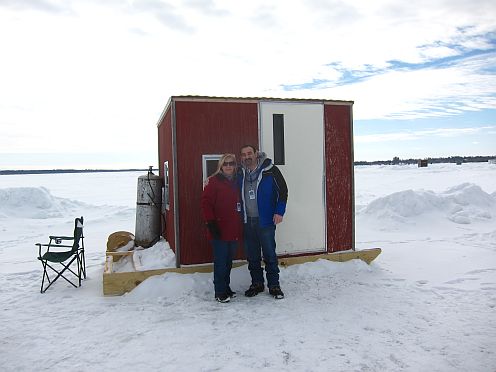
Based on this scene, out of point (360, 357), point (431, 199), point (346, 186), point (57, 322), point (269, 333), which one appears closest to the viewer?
point (360, 357)

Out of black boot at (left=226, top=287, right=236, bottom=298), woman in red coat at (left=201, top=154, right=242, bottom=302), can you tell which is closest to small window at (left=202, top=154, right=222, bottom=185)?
woman in red coat at (left=201, top=154, right=242, bottom=302)

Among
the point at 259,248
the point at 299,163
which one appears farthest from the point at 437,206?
the point at 259,248

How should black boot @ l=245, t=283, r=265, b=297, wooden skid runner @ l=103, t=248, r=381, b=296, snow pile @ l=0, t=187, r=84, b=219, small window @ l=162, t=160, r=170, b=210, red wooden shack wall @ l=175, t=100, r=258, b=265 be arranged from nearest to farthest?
black boot @ l=245, t=283, r=265, b=297 → wooden skid runner @ l=103, t=248, r=381, b=296 → red wooden shack wall @ l=175, t=100, r=258, b=265 → small window @ l=162, t=160, r=170, b=210 → snow pile @ l=0, t=187, r=84, b=219

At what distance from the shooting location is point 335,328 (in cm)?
482

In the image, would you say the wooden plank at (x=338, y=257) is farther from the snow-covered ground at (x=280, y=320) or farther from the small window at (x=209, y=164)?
the small window at (x=209, y=164)

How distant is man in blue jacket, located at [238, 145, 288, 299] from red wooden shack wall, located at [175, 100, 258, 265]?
3.03 ft

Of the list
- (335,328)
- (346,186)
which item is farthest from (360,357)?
(346,186)

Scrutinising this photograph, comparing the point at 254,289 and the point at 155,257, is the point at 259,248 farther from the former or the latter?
the point at 155,257

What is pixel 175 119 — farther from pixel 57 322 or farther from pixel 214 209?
pixel 57 322

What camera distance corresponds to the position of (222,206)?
18.9 feet

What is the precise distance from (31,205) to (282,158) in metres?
14.7

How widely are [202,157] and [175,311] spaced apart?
246 centimetres

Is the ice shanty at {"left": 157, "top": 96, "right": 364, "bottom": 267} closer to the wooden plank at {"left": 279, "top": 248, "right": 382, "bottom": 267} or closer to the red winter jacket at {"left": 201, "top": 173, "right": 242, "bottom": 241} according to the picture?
the wooden plank at {"left": 279, "top": 248, "right": 382, "bottom": 267}

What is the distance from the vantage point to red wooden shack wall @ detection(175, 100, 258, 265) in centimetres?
663
